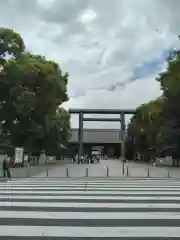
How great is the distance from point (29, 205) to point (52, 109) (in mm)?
46437

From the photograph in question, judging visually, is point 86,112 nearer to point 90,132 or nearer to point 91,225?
point 90,132

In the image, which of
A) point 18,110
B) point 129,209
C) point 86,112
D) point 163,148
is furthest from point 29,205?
point 86,112

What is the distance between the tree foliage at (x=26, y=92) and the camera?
45406 millimetres

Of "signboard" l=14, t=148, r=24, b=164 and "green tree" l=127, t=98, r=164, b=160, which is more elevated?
"green tree" l=127, t=98, r=164, b=160

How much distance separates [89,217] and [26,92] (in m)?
39.3

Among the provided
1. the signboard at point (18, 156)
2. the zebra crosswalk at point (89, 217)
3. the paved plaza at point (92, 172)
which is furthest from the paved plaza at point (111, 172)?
the zebra crosswalk at point (89, 217)

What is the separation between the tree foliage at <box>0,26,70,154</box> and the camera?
45406 millimetres

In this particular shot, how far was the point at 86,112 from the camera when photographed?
14138cm

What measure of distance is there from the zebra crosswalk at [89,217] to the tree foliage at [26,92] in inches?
1253

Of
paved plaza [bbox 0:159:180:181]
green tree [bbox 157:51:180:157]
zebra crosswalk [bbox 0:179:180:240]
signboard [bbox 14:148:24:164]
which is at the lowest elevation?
zebra crosswalk [bbox 0:179:180:240]

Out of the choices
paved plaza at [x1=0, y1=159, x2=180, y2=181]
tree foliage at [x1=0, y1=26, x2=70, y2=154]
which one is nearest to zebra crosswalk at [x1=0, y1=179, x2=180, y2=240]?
paved plaza at [x1=0, y1=159, x2=180, y2=181]

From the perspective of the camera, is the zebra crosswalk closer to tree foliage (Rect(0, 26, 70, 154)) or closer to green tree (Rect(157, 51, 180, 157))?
tree foliage (Rect(0, 26, 70, 154))

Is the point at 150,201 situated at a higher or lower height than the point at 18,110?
lower

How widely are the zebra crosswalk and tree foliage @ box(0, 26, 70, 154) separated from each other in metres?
31.8
